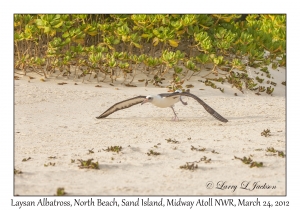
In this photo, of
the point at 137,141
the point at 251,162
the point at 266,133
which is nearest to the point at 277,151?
the point at 251,162

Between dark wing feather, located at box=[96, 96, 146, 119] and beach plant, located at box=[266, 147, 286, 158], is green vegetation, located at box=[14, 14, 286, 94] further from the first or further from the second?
beach plant, located at box=[266, 147, 286, 158]

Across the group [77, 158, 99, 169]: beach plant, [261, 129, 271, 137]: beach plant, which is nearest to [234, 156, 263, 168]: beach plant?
[261, 129, 271, 137]: beach plant

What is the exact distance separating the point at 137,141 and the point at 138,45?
14.7 feet

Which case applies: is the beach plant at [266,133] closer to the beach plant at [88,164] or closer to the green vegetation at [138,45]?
the beach plant at [88,164]

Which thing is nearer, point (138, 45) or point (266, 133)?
point (266, 133)

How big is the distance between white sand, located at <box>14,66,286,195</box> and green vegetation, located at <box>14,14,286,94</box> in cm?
53

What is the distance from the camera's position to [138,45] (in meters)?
11.1

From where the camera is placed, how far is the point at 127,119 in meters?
8.52

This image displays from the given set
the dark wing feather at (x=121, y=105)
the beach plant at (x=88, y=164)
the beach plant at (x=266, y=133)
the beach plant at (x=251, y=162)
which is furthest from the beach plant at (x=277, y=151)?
the dark wing feather at (x=121, y=105)

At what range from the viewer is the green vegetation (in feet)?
35.1

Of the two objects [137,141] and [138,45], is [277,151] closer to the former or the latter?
[137,141]

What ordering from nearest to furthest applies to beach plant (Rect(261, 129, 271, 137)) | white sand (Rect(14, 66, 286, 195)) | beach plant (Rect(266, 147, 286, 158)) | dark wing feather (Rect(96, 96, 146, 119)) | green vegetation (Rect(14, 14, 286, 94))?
white sand (Rect(14, 66, 286, 195))
beach plant (Rect(266, 147, 286, 158))
beach plant (Rect(261, 129, 271, 137))
dark wing feather (Rect(96, 96, 146, 119))
green vegetation (Rect(14, 14, 286, 94))

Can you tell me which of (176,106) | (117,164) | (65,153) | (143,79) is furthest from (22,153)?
(143,79)

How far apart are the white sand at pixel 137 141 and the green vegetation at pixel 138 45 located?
0.53 m
